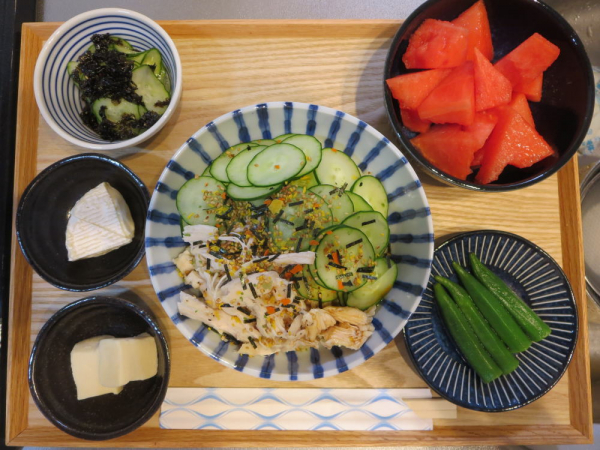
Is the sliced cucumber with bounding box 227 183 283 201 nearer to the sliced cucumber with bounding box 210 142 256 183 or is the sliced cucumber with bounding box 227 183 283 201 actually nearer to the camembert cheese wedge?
the sliced cucumber with bounding box 210 142 256 183

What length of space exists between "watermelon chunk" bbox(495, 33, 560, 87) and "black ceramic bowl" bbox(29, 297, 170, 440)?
1866 mm

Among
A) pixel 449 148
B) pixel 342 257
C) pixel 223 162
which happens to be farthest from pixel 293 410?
pixel 449 148

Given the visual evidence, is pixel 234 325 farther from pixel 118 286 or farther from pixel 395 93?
pixel 395 93

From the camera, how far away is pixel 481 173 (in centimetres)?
168

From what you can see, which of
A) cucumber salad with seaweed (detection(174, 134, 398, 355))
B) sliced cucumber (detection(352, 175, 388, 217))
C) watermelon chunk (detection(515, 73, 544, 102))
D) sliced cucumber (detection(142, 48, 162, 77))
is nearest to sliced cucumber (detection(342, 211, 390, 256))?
cucumber salad with seaweed (detection(174, 134, 398, 355))

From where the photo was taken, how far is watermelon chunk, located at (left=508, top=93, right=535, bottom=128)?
169 cm

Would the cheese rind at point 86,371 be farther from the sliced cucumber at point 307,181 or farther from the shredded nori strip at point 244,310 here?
the sliced cucumber at point 307,181

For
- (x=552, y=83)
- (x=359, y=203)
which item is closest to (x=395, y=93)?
(x=359, y=203)

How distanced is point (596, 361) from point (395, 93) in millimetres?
2110

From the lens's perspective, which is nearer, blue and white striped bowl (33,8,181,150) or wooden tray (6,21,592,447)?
blue and white striped bowl (33,8,181,150)

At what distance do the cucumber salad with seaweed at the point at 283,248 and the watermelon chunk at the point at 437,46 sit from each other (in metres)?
0.53

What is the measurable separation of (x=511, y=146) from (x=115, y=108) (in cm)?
169

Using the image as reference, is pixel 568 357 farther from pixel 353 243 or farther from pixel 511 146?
pixel 353 243

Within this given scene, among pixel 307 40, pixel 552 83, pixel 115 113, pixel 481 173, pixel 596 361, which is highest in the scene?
pixel 307 40
